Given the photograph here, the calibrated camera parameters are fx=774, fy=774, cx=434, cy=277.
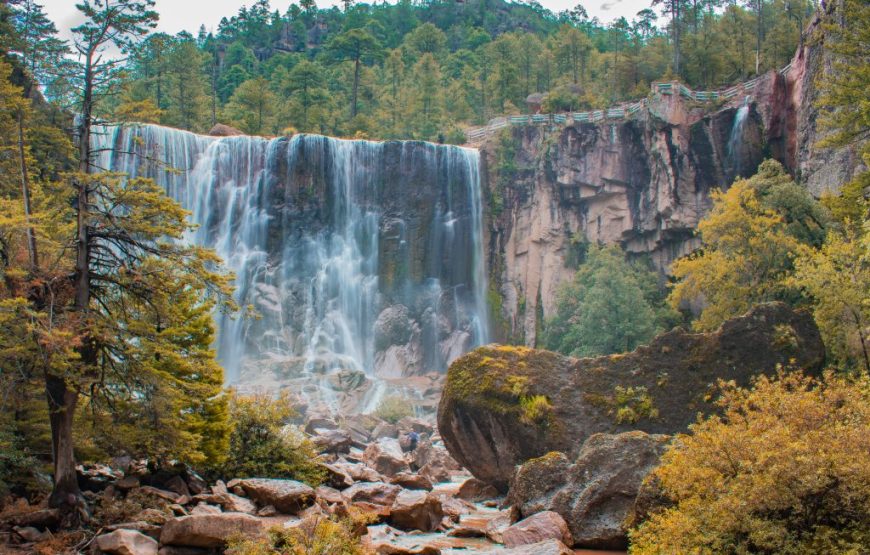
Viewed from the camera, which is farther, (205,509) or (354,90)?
(354,90)

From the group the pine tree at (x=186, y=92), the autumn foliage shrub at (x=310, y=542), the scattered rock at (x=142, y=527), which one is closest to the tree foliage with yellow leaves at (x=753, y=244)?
the autumn foliage shrub at (x=310, y=542)

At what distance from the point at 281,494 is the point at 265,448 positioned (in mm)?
3190

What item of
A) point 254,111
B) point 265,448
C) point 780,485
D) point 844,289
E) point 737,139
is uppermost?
point 254,111

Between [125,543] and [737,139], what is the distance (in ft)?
124

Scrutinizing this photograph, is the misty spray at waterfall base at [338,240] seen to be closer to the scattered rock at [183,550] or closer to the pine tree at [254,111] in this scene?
the pine tree at [254,111]

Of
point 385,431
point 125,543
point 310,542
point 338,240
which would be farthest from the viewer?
point 338,240

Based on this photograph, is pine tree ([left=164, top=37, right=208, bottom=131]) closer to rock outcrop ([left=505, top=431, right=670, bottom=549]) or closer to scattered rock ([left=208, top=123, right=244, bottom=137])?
scattered rock ([left=208, top=123, right=244, bottom=137])

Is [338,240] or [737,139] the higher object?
[737,139]

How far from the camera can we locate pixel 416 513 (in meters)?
15.5

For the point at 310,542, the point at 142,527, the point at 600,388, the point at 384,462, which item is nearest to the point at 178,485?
the point at 142,527

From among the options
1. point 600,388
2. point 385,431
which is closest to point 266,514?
point 600,388

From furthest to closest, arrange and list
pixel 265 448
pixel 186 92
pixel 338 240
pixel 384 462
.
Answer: pixel 186 92
pixel 338 240
pixel 384 462
pixel 265 448

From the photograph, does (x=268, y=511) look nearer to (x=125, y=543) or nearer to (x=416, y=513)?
(x=416, y=513)

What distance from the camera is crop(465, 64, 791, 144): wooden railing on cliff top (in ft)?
141
